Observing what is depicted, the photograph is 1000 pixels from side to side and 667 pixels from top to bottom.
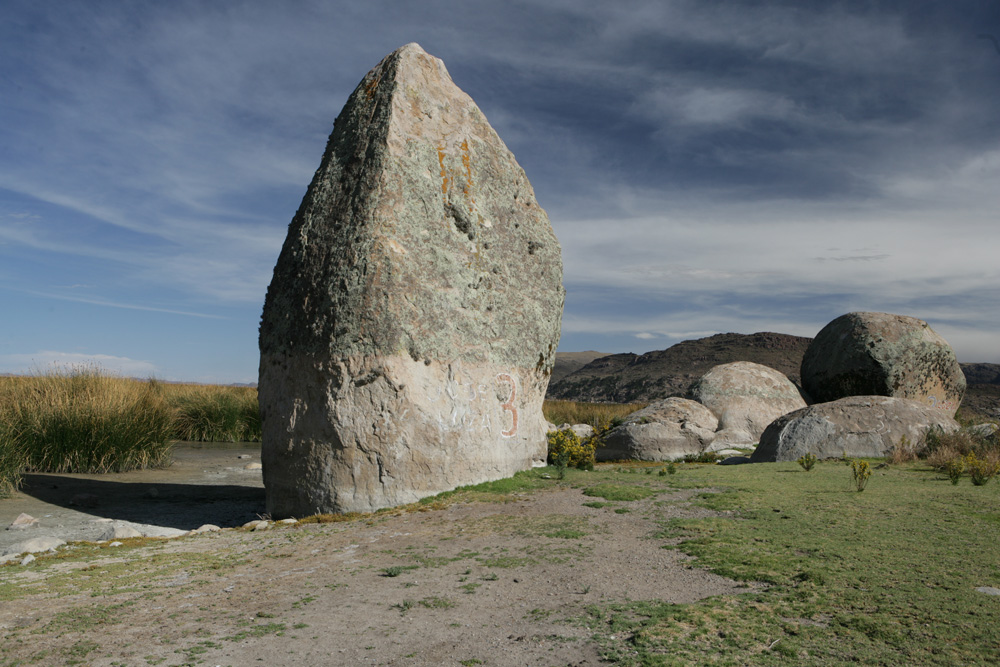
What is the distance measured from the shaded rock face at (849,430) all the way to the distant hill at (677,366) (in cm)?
3513

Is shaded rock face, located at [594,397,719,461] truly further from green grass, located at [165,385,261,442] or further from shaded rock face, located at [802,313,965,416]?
green grass, located at [165,385,261,442]

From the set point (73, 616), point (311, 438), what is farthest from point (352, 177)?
point (73, 616)

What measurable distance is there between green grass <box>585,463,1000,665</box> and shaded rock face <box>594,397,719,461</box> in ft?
19.4

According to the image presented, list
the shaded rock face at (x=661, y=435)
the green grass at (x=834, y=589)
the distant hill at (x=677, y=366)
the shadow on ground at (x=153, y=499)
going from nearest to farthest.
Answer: the green grass at (x=834, y=589) → the shadow on ground at (x=153, y=499) → the shaded rock face at (x=661, y=435) → the distant hill at (x=677, y=366)

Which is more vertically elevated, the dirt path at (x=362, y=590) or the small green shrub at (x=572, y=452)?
the small green shrub at (x=572, y=452)

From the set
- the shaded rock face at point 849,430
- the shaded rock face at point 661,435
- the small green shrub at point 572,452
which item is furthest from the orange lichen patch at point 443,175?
the shaded rock face at point 661,435

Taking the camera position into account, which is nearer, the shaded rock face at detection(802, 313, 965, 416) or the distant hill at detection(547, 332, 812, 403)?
→ the shaded rock face at detection(802, 313, 965, 416)

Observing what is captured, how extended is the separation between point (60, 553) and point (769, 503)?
617 cm

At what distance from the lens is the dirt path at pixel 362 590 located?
3.49m

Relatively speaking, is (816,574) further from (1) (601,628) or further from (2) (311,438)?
(2) (311,438)

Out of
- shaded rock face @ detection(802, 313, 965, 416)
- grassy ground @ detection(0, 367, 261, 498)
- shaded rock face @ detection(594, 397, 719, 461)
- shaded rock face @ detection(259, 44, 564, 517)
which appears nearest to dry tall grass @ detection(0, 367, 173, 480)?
grassy ground @ detection(0, 367, 261, 498)

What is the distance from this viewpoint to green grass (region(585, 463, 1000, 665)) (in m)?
3.19

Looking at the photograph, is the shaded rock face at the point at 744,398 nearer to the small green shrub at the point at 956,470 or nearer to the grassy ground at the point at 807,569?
the small green shrub at the point at 956,470

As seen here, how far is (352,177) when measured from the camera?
766 centimetres
